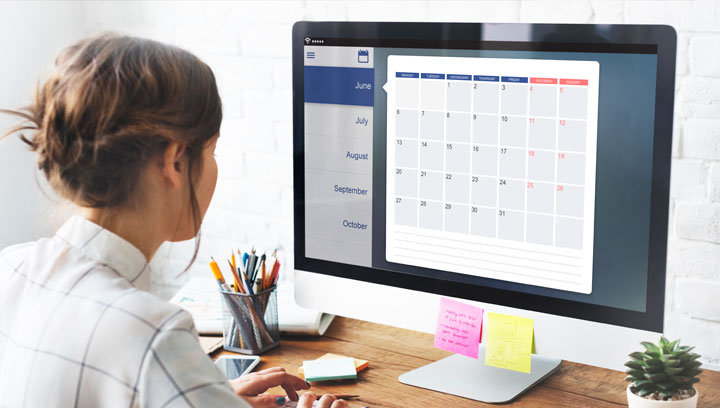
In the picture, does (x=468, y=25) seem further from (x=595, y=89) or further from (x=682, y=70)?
(x=682, y=70)

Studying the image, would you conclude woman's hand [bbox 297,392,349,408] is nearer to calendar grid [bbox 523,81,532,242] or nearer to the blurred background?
calendar grid [bbox 523,81,532,242]

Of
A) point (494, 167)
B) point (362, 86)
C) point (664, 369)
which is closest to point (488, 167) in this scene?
point (494, 167)

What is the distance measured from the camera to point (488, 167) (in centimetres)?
111

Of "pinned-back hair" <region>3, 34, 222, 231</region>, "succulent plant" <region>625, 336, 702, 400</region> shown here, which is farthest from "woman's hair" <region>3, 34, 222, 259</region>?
"succulent plant" <region>625, 336, 702, 400</region>

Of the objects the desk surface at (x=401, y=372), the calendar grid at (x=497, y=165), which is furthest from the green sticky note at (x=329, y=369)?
the calendar grid at (x=497, y=165)

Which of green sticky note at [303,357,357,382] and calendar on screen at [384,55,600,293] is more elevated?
calendar on screen at [384,55,600,293]

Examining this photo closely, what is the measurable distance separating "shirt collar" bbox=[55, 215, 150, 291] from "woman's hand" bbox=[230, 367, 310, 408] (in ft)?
0.98

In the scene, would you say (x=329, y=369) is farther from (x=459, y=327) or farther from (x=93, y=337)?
(x=93, y=337)

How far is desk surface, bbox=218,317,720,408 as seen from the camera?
3.75 ft

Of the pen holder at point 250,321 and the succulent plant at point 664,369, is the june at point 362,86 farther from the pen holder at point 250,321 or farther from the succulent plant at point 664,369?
the succulent plant at point 664,369

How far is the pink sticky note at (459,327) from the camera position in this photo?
1171mm

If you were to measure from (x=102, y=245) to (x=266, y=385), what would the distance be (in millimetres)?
371

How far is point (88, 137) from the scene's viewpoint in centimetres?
85

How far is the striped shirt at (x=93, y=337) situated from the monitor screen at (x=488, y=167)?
428 millimetres
